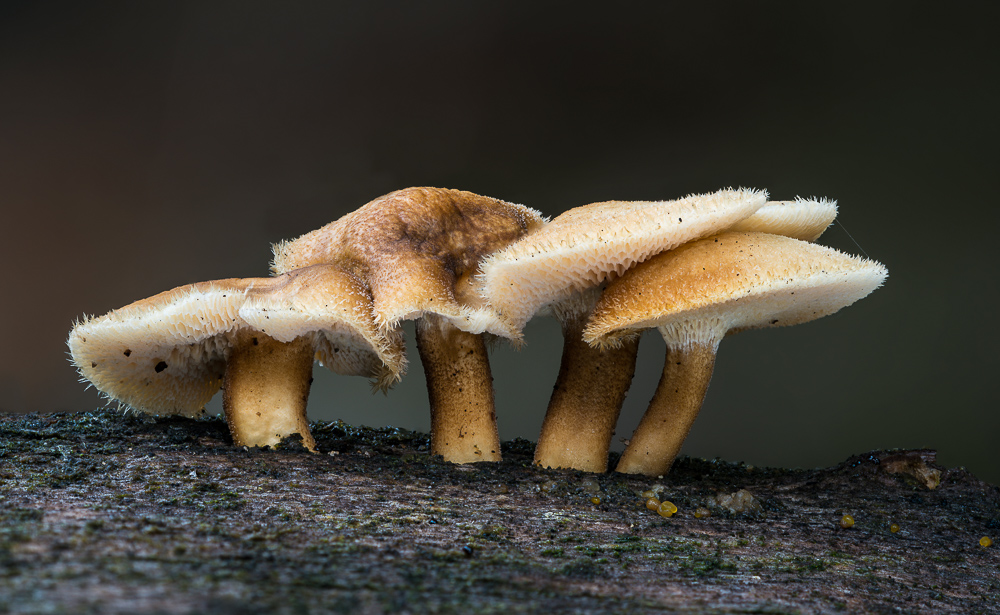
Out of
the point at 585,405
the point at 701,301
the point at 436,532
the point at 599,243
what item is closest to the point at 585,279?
the point at 599,243

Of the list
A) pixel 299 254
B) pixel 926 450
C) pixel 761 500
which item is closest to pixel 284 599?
pixel 761 500

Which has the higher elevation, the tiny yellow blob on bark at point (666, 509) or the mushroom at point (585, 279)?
the mushroom at point (585, 279)

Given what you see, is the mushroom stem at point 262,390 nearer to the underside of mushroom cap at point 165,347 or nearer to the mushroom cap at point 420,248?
the underside of mushroom cap at point 165,347

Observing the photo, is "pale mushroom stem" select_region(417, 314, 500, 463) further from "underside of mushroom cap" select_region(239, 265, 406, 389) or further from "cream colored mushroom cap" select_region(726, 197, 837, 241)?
"cream colored mushroom cap" select_region(726, 197, 837, 241)

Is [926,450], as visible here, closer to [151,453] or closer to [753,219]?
[753,219]

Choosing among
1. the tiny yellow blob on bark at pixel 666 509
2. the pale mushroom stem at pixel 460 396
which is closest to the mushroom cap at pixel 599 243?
the pale mushroom stem at pixel 460 396

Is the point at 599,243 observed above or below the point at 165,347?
above

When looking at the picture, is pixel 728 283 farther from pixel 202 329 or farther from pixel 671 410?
pixel 202 329

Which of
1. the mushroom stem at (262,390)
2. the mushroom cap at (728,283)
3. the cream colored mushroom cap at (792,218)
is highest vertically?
the cream colored mushroom cap at (792,218)
